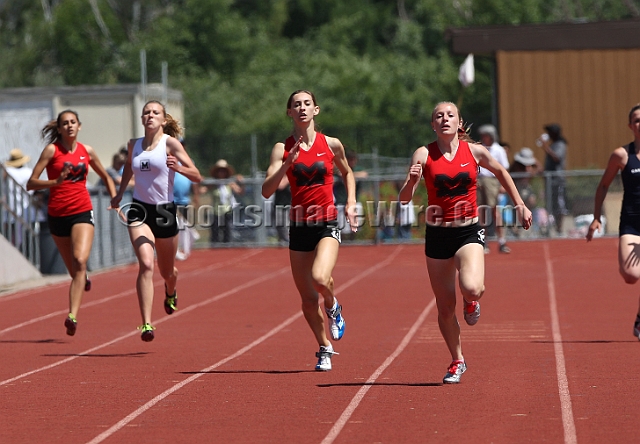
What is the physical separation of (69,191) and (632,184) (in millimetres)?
5138

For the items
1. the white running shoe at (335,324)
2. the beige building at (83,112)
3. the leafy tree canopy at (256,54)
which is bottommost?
the white running shoe at (335,324)

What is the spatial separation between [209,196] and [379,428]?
18.3 metres

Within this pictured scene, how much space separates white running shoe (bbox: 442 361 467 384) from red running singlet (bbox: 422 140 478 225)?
0.98 meters

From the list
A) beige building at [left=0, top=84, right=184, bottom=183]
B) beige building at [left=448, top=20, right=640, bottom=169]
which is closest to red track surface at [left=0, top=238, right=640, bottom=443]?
beige building at [left=0, top=84, right=184, bottom=183]

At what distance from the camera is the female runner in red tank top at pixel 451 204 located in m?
8.22

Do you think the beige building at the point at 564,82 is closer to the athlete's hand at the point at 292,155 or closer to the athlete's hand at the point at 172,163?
the athlete's hand at the point at 172,163

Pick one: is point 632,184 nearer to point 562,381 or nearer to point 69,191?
point 562,381

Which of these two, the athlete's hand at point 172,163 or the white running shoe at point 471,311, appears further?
the athlete's hand at point 172,163

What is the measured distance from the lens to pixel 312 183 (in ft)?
29.5

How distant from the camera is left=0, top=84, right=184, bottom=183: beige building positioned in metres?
27.5

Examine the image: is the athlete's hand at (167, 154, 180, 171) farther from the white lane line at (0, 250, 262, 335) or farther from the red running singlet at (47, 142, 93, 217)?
the white lane line at (0, 250, 262, 335)

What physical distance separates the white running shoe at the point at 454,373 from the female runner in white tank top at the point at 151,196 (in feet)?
10.1

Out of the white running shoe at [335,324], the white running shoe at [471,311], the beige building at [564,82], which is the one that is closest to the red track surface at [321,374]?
the white running shoe at [335,324]

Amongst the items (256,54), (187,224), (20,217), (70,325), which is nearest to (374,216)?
(187,224)
